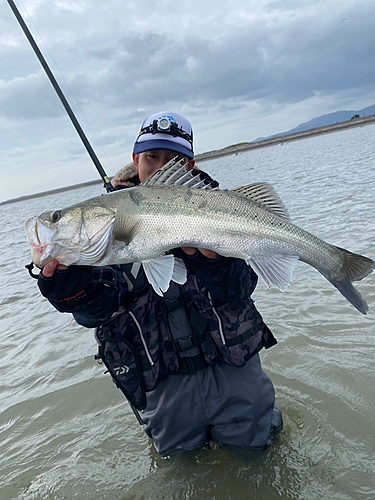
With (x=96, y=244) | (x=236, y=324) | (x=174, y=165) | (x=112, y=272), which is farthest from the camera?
(x=236, y=324)

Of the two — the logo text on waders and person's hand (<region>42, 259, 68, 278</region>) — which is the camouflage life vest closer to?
the logo text on waders

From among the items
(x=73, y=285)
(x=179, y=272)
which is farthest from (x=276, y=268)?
(x=73, y=285)

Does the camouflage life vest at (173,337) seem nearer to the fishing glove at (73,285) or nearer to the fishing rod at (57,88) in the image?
the fishing glove at (73,285)

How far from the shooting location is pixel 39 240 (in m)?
2.29

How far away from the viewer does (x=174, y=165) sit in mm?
2604

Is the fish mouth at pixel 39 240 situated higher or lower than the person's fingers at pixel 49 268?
higher

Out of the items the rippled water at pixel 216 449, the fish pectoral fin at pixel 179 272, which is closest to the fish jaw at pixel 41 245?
the fish pectoral fin at pixel 179 272

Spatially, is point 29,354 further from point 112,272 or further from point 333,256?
point 333,256

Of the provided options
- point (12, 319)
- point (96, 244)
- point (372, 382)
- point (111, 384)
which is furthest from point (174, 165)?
point (12, 319)

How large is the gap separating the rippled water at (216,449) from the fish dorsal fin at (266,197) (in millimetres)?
2141

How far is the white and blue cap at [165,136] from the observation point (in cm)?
328

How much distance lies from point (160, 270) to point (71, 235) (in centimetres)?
64

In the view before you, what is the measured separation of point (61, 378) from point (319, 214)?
28.8ft

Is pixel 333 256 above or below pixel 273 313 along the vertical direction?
above
